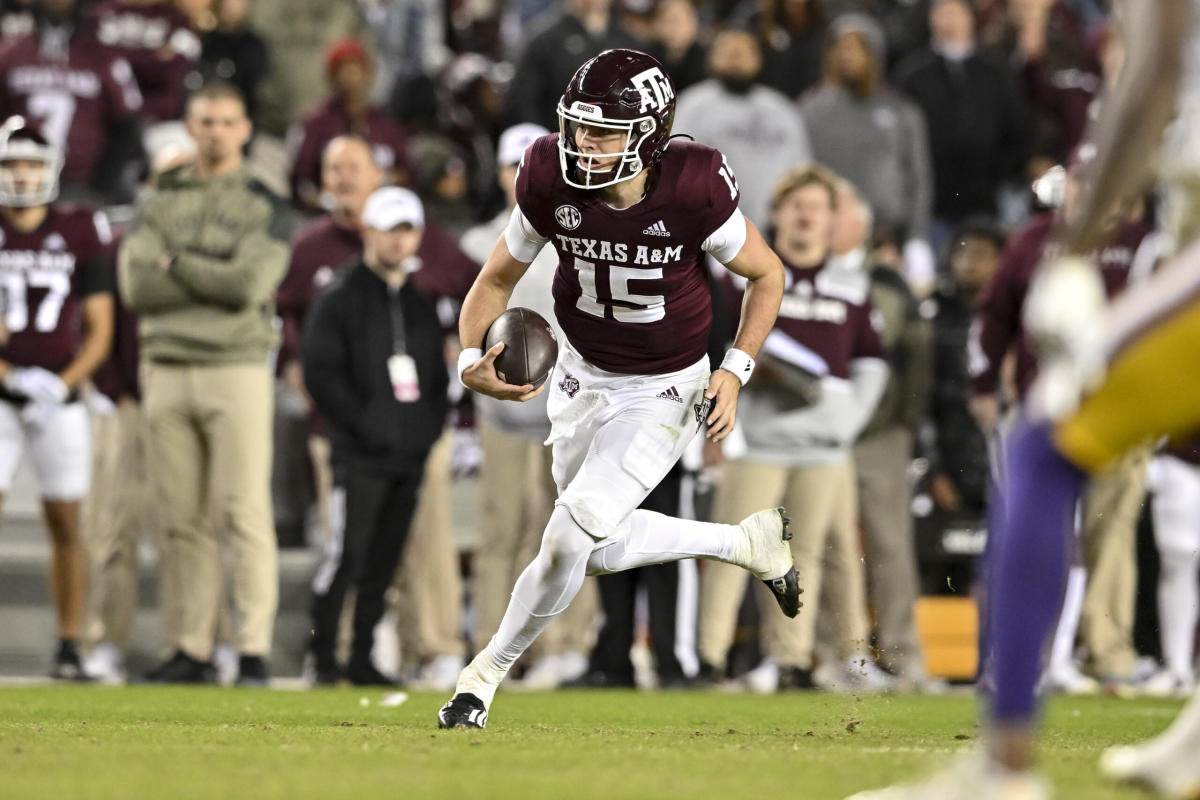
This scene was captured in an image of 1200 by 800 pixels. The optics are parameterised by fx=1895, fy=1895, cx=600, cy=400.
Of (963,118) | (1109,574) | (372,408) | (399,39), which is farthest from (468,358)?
(399,39)

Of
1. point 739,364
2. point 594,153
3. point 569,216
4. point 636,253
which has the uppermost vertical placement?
point 594,153

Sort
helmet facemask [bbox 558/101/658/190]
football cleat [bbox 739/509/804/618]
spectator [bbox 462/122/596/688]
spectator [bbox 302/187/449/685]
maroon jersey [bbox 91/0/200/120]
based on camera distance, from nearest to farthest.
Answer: helmet facemask [bbox 558/101/658/190]
football cleat [bbox 739/509/804/618]
spectator [bbox 302/187/449/685]
spectator [bbox 462/122/596/688]
maroon jersey [bbox 91/0/200/120]

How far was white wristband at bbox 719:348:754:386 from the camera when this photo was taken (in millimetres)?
6254

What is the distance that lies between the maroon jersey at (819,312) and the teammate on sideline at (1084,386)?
19.9 ft

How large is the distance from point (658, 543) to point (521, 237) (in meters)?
1.14

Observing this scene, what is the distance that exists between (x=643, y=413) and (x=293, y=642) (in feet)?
16.1

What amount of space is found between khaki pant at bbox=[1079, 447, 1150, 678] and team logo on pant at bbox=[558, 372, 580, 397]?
4121 millimetres

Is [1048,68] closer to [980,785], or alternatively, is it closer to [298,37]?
[298,37]

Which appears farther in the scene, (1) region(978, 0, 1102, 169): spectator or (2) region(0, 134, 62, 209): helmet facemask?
(1) region(978, 0, 1102, 169): spectator

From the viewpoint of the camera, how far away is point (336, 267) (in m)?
10.2

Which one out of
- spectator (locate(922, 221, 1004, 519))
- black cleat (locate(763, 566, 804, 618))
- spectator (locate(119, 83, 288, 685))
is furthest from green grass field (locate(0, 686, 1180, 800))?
spectator (locate(922, 221, 1004, 519))

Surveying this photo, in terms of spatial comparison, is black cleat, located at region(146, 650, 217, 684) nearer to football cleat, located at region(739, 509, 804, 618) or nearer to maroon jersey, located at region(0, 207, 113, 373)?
maroon jersey, located at region(0, 207, 113, 373)

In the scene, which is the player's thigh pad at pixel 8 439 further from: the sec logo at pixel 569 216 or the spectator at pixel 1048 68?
the spectator at pixel 1048 68

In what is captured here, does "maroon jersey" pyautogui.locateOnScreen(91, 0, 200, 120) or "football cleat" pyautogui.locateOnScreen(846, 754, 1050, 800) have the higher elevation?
"maroon jersey" pyautogui.locateOnScreen(91, 0, 200, 120)
